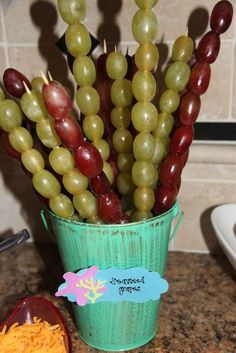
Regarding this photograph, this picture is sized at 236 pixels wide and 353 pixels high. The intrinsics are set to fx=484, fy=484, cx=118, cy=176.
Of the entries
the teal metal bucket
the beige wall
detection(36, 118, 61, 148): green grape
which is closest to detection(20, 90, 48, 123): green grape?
detection(36, 118, 61, 148): green grape

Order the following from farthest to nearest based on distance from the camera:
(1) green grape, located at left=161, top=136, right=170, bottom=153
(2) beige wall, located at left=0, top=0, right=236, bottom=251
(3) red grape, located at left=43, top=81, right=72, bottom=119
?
(2) beige wall, located at left=0, top=0, right=236, bottom=251, (1) green grape, located at left=161, top=136, right=170, bottom=153, (3) red grape, located at left=43, top=81, right=72, bottom=119

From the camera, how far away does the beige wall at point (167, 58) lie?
2.02 ft

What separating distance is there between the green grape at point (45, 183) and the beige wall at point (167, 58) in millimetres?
234

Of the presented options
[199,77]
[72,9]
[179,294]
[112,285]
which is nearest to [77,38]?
[72,9]

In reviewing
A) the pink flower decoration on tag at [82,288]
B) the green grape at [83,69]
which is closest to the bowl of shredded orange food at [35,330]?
the pink flower decoration on tag at [82,288]

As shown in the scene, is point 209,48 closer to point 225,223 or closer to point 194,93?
point 194,93

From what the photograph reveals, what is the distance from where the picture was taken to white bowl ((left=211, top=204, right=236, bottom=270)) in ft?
2.03

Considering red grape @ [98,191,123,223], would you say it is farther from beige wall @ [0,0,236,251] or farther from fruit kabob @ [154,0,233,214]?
beige wall @ [0,0,236,251]

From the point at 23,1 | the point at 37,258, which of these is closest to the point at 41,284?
the point at 37,258

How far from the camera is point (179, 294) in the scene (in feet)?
2.05

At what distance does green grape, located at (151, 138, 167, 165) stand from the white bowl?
0.17 metres

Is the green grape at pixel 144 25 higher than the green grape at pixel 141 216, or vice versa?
the green grape at pixel 144 25

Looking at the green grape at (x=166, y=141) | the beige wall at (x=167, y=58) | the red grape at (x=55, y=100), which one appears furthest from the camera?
the beige wall at (x=167, y=58)

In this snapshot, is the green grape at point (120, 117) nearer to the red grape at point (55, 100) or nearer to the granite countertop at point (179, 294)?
the red grape at point (55, 100)
